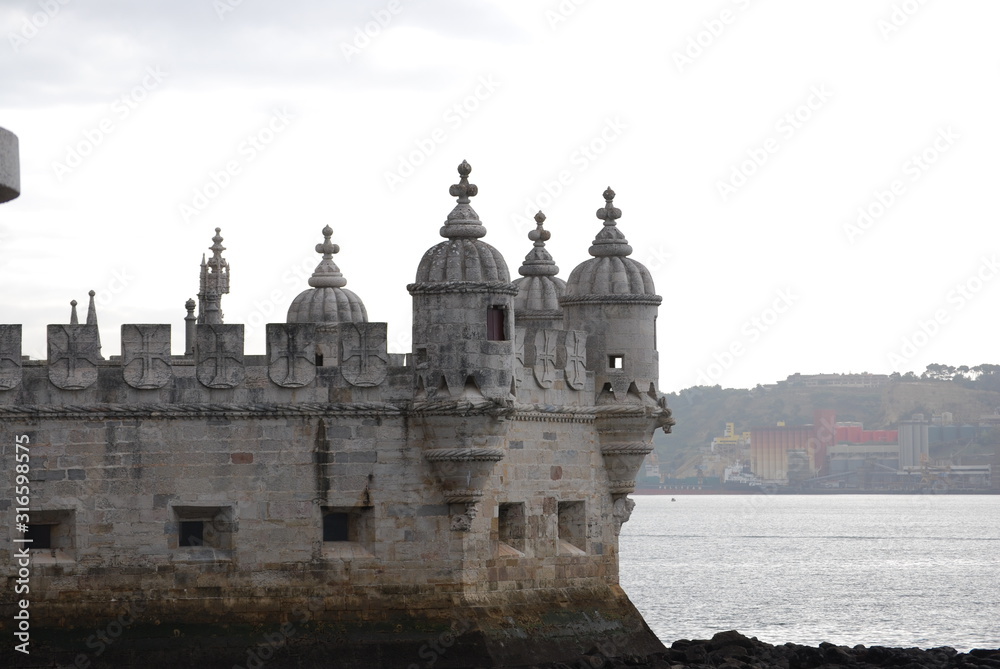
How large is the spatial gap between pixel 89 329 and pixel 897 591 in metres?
53.0

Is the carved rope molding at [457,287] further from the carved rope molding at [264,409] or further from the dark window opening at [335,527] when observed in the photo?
the dark window opening at [335,527]

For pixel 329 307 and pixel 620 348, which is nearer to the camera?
pixel 620 348

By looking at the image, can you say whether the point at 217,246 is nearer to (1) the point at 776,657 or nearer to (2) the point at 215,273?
(2) the point at 215,273

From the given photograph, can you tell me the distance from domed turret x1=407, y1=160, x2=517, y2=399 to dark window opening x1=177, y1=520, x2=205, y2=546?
422 centimetres

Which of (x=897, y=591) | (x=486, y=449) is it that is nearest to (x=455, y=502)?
(x=486, y=449)

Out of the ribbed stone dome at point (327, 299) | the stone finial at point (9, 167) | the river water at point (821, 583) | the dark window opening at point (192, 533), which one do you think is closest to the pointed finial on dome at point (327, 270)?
the ribbed stone dome at point (327, 299)

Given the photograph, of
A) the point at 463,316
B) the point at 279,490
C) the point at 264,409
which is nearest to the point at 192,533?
the point at 279,490

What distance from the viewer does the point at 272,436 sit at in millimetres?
32219

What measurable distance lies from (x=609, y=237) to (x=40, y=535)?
492 inches

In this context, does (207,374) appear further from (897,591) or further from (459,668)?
(897,591)

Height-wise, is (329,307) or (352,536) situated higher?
(329,307)

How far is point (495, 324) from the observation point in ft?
109

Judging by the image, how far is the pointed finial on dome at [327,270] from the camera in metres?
40.3

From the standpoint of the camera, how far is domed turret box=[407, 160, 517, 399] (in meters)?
32.7
